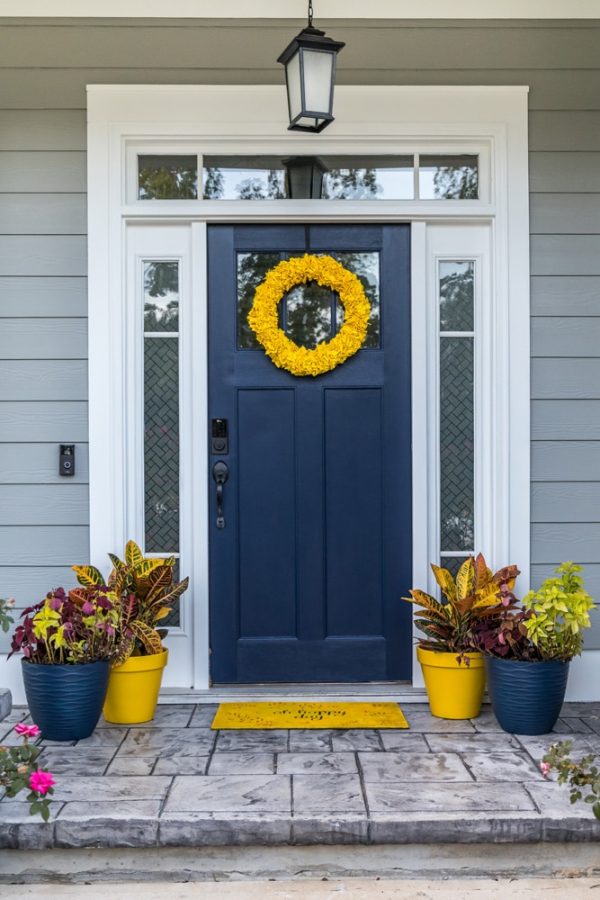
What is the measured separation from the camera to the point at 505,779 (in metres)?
2.77

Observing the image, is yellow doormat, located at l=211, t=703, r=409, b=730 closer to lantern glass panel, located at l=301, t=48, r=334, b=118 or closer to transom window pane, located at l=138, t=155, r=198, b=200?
transom window pane, located at l=138, t=155, r=198, b=200

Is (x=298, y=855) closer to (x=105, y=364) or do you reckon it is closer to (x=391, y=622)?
(x=391, y=622)

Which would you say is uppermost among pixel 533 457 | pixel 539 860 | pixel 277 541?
pixel 533 457

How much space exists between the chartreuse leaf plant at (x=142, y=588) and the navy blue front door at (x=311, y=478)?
1.12ft

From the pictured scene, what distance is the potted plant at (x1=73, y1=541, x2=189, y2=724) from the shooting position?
10.7 ft

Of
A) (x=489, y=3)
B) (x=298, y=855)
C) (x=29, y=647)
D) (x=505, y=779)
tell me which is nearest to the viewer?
(x=298, y=855)

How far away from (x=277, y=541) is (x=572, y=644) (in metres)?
1.22

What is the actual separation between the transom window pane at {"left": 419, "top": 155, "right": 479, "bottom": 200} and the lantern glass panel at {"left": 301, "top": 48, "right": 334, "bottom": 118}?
2.35 feet

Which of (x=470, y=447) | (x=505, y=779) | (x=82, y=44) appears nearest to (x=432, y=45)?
(x=82, y=44)

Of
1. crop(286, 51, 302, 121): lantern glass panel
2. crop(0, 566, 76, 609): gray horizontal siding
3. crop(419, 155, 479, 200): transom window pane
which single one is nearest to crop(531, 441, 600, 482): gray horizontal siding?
crop(419, 155, 479, 200): transom window pane

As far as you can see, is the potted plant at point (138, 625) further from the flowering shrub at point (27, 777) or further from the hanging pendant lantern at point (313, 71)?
the hanging pendant lantern at point (313, 71)

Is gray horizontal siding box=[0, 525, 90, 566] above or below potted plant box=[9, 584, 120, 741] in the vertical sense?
above

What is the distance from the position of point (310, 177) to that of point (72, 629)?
2.01 m

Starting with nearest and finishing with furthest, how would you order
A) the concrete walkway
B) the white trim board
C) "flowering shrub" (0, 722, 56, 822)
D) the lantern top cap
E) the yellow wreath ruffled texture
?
1. "flowering shrub" (0, 722, 56, 822)
2. the concrete walkway
3. the lantern top cap
4. the white trim board
5. the yellow wreath ruffled texture
